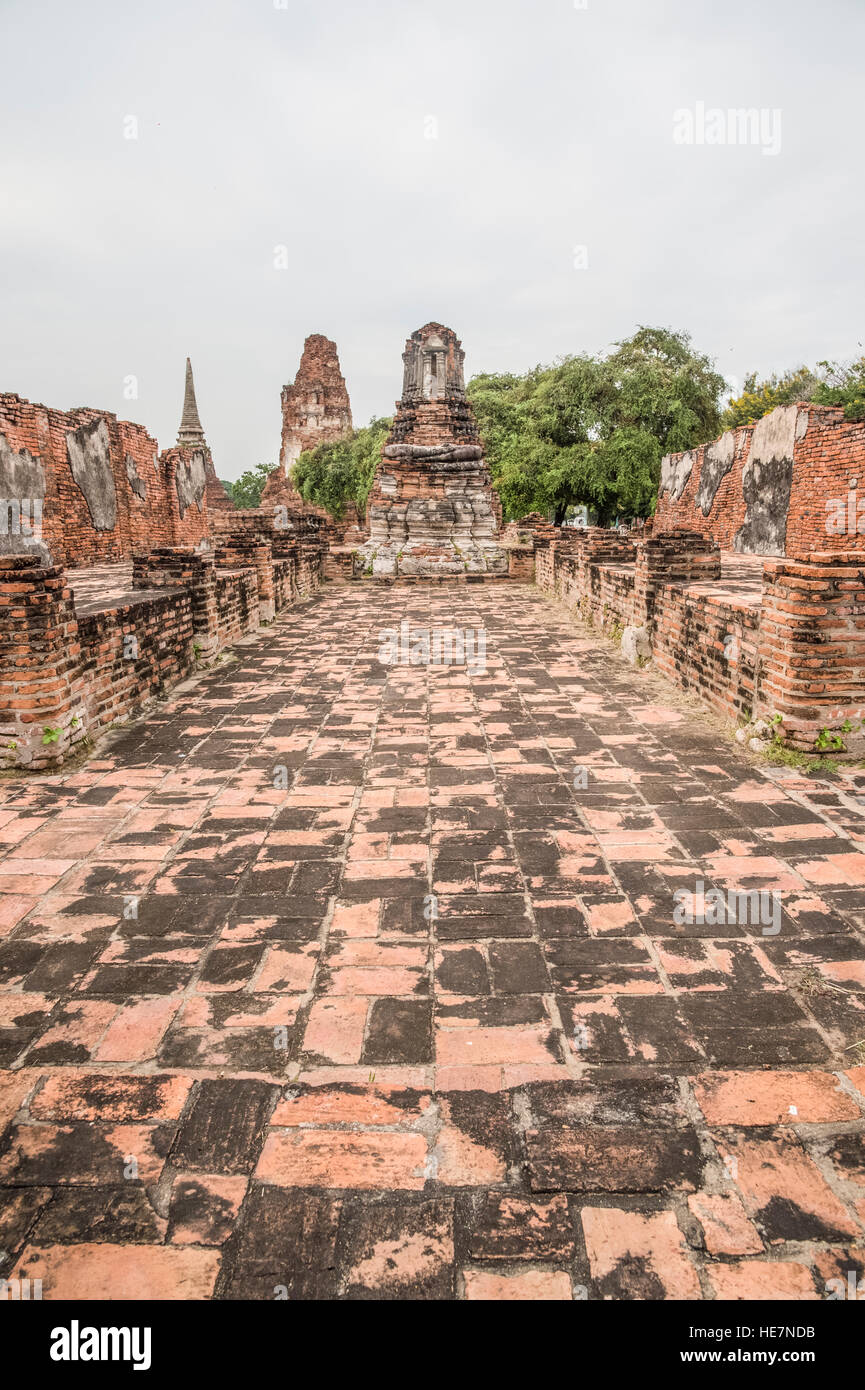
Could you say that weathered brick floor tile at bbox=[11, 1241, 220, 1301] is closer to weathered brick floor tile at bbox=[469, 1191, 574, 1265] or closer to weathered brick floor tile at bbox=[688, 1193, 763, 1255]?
weathered brick floor tile at bbox=[469, 1191, 574, 1265]

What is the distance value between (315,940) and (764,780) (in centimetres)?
258

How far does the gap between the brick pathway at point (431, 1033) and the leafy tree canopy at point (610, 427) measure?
1791 cm

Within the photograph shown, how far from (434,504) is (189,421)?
17739 mm

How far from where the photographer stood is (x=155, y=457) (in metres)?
16.2

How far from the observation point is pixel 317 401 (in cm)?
3678

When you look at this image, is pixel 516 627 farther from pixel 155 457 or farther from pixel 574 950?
pixel 155 457

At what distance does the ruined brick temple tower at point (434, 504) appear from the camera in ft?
51.5

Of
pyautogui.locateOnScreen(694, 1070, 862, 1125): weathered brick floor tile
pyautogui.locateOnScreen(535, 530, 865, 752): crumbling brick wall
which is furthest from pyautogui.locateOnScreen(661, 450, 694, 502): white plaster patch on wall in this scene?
pyautogui.locateOnScreen(694, 1070, 862, 1125): weathered brick floor tile

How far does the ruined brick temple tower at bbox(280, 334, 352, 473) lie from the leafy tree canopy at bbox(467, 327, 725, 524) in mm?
16224

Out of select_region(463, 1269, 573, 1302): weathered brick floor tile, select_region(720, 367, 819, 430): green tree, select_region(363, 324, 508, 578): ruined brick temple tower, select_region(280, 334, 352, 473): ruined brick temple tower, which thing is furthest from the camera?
select_region(280, 334, 352, 473): ruined brick temple tower

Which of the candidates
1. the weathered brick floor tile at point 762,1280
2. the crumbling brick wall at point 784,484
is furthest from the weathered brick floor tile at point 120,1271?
the crumbling brick wall at point 784,484

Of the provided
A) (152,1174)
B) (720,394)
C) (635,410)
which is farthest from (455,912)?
(720,394)

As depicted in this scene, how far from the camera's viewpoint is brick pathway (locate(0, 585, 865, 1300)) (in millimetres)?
1527
